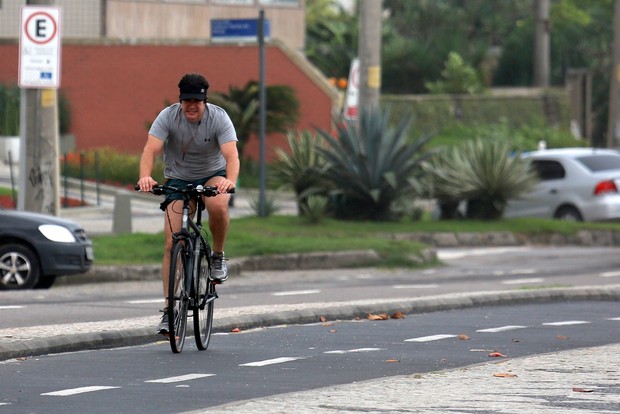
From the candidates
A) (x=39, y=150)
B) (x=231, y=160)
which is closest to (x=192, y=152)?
(x=231, y=160)

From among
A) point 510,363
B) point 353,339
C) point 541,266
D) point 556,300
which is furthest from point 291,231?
point 510,363

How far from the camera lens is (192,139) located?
10242 millimetres

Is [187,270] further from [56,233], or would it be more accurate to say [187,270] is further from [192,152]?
[56,233]

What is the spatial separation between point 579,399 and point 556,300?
295 inches

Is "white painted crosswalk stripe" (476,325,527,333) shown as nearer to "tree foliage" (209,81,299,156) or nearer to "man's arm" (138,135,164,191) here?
"man's arm" (138,135,164,191)

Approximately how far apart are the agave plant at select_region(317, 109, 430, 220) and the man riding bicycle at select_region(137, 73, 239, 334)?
14044 millimetres

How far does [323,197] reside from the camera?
24812mm

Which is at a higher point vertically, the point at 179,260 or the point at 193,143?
the point at 193,143

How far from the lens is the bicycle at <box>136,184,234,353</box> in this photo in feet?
32.6

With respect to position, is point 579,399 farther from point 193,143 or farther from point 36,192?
point 36,192

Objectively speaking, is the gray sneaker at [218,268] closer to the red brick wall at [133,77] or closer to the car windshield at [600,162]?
the car windshield at [600,162]

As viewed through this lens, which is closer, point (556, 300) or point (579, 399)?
point (579, 399)

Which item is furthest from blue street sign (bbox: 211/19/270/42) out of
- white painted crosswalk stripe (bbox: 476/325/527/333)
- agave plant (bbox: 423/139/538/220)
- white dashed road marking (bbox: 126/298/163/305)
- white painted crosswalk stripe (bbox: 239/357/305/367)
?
white painted crosswalk stripe (bbox: 239/357/305/367)

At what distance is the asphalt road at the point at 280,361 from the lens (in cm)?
816
